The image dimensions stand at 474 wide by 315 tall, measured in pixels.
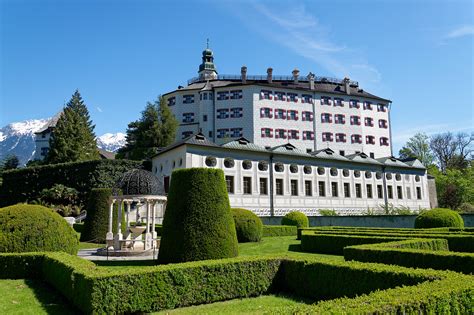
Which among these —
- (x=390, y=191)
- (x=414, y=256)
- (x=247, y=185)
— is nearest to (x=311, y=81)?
(x=390, y=191)

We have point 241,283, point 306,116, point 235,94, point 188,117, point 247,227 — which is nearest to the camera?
point 241,283

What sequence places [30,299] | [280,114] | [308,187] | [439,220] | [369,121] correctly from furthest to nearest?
[369,121] → [280,114] → [308,187] → [439,220] → [30,299]

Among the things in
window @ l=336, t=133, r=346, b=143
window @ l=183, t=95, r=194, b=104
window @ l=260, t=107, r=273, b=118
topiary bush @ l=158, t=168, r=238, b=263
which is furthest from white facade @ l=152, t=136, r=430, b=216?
topiary bush @ l=158, t=168, r=238, b=263

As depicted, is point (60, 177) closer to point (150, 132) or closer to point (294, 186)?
point (150, 132)

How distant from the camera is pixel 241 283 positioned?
9.57 meters

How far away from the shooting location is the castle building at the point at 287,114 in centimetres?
5475

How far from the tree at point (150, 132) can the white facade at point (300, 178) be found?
24.6 ft

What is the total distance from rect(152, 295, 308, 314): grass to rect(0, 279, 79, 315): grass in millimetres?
2602

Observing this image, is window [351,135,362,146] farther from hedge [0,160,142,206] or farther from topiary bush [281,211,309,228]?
hedge [0,160,142,206]

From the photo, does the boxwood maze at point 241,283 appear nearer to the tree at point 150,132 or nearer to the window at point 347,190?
the window at point 347,190

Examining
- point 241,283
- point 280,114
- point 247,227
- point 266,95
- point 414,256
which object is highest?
point 266,95

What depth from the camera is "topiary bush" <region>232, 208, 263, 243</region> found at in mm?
21438

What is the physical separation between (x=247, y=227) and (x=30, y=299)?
13.7 m

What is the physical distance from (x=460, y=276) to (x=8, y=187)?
46.2m
